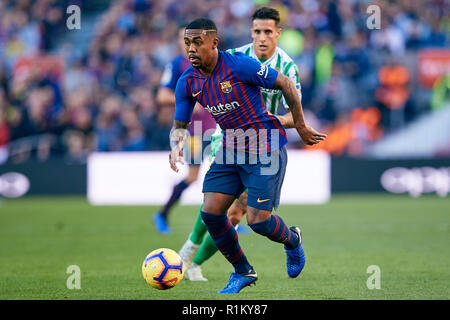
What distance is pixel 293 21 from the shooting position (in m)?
18.2

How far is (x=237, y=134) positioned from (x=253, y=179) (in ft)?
1.33

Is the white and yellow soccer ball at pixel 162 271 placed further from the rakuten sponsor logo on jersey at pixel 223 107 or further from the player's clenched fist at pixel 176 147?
the rakuten sponsor logo on jersey at pixel 223 107

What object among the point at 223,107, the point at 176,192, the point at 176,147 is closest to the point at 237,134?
the point at 223,107

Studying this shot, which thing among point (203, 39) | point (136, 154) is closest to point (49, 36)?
point (136, 154)

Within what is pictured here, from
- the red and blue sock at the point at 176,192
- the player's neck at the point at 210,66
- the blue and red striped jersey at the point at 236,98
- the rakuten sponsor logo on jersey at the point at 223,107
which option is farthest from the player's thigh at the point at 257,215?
the red and blue sock at the point at 176,192

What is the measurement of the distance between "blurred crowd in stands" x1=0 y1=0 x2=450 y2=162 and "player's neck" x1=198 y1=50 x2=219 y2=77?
32.4 ft

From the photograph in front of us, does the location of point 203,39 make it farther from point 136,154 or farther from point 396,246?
point 136,154

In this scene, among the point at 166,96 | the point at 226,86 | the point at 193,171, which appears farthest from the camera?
the point at 193,171

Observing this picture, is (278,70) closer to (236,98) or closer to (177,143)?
(236,98)

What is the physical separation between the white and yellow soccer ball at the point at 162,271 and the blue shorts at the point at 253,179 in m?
0.64

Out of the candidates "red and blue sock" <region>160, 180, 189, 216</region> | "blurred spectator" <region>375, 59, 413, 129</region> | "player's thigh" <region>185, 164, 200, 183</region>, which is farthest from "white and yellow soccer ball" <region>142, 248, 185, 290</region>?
"blurred spectator" <region>375, 59, 413, 129</region>

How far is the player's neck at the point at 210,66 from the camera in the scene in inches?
226

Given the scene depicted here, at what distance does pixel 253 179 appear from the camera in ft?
19.2

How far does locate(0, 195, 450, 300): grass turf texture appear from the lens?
602 cm
